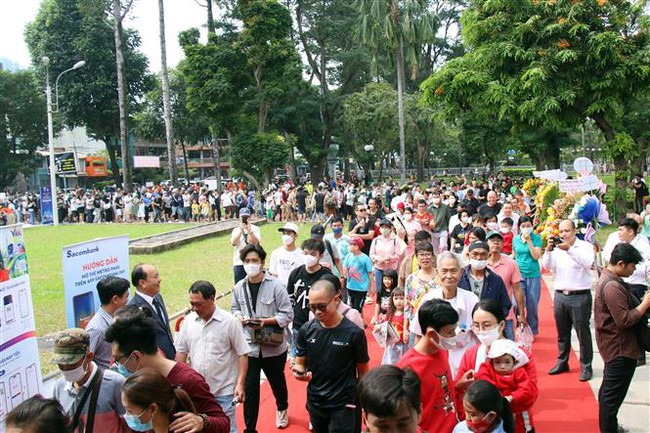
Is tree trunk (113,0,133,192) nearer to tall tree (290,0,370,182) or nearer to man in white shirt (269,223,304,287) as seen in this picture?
tall tree (290,0,370,182)

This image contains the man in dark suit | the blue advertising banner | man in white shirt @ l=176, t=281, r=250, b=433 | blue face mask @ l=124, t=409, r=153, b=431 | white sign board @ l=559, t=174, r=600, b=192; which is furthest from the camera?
the blue advertising banner

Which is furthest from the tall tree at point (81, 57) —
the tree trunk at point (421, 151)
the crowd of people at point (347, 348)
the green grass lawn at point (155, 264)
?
the crowd of people at point (347, 348)

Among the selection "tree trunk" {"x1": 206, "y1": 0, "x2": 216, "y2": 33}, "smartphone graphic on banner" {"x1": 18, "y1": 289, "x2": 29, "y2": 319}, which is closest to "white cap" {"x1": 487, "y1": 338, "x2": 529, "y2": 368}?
"smartphone graphic on banner" {"x1": 18, "y1": 289, "x2": 29, "y2": 319}

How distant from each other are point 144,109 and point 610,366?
4752 centimetres

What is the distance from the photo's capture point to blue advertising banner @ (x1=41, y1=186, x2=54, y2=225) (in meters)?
30.9

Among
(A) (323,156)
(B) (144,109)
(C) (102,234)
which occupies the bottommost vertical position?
(C) (102,234)

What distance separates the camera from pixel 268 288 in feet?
18.8

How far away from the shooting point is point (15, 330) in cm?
498

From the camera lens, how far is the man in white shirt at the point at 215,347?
4789 mm

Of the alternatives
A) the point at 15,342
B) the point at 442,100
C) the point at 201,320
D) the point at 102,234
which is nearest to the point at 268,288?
the point at 201,320

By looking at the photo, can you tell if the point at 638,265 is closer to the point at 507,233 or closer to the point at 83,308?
the point at 507,233

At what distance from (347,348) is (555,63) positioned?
1617 centimetres

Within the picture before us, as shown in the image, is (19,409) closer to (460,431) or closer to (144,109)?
(460,431)

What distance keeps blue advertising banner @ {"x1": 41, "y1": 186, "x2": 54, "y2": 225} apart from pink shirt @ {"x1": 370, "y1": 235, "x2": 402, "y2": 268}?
84.6 feet
